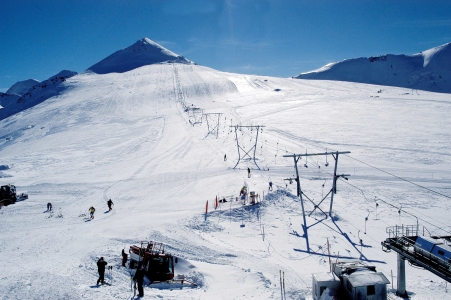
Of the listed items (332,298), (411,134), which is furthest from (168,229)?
(411,134)

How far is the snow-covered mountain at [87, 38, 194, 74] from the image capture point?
523ft

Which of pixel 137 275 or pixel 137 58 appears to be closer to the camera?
pixel 137 275

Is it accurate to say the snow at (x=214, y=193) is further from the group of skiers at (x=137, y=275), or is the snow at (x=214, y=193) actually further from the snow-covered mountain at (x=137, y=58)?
the snow-covered mountain at (x=137, y=58)

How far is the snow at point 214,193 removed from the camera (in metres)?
16.8

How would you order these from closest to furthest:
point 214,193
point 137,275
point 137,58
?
point 137,275
point 214,193
point 137,58

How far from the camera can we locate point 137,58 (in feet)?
568

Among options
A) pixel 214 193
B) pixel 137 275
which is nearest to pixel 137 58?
pixel 214 193

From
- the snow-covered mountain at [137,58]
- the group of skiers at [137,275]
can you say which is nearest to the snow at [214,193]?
the group of skiers at [137,275]

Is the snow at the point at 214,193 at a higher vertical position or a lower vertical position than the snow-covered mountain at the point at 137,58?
lower

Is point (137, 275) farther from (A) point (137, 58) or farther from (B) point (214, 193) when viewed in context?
(A) point (137, 58)

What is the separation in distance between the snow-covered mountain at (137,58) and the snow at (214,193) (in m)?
76.4

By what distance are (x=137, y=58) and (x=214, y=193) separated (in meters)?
155

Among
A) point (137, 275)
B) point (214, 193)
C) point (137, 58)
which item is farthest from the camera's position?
point (137, 58)

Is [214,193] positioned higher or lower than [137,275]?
lower
